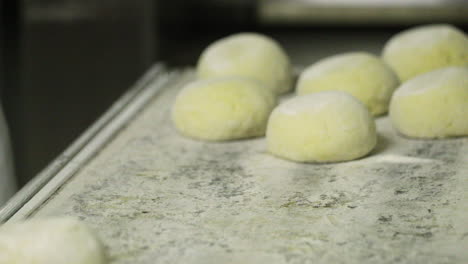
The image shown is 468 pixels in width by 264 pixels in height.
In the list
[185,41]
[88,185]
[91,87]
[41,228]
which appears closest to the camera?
[41,228]

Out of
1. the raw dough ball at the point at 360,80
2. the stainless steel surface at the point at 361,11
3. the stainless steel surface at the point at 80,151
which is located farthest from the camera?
the stainless steel surface at the point at 361,11

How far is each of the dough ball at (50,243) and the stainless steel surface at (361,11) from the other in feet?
9.10

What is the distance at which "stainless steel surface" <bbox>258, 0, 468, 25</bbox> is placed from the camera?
3609 millimetres

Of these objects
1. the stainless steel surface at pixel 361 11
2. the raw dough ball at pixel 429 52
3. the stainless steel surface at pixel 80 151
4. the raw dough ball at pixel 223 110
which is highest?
the raw dough ball at pixel 429 52

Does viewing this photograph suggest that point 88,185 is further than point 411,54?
No

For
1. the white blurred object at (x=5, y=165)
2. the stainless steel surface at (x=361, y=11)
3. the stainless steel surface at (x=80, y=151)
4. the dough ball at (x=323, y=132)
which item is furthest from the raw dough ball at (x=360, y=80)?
the stainless steel surface at (x=361, y=11)

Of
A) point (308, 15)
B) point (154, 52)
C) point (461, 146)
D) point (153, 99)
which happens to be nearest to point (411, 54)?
point (461, 146)

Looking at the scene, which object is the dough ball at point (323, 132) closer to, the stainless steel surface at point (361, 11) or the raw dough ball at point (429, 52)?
the raw dough ball at point (429, 52)

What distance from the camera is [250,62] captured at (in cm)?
204

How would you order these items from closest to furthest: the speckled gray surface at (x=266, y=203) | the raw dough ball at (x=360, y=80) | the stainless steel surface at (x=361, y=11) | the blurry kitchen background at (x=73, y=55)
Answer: the speckled gray surface at (x=266, y=203)
the raw dough ball at (x=360, y=80)
the blurry kitchen background at (x=73, y=55)
the stainless steel surface at (x=361, y=11)

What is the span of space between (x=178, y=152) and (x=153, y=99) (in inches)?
15.9

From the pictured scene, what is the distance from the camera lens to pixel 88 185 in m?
1.50

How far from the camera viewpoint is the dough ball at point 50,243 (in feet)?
3.59

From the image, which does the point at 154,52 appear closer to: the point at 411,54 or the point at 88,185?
the point at 411,54
